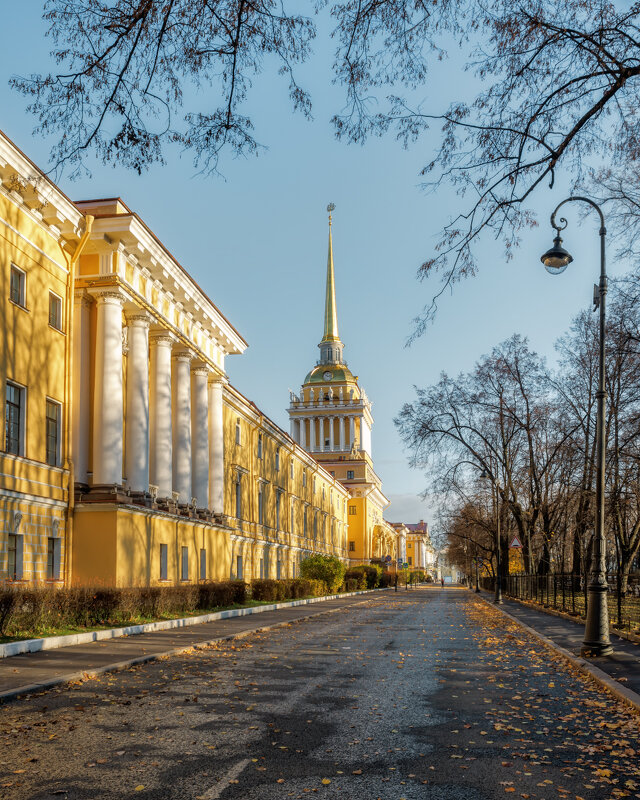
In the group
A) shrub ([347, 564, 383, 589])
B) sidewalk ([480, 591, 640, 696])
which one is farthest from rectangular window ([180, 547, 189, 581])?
shrub ([347, 564, 383, 589])

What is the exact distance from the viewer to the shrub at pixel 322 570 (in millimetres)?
51781

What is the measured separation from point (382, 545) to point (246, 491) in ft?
240

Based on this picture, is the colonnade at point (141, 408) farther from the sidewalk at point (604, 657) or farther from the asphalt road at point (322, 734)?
the asphalt road at point (322, 734)

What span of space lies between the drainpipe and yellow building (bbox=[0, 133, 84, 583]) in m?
0.07

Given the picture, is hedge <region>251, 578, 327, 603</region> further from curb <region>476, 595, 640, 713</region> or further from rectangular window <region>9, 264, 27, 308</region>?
curb <region>476, 595, 640, 713</region>

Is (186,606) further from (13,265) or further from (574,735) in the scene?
(574,735)

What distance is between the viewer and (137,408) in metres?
29.0

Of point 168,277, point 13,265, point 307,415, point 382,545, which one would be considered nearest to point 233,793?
point 13,265

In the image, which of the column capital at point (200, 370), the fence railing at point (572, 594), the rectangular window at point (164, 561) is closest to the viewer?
the fence railing at point (572, 594)

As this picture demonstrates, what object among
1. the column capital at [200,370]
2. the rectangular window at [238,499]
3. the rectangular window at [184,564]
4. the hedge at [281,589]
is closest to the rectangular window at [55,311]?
the rectangular window at [184,564]

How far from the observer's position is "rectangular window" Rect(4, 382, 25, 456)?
882 inches

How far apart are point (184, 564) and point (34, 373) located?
11.9m

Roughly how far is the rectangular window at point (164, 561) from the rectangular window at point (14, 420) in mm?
8924

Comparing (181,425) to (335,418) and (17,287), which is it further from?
(335,418)
